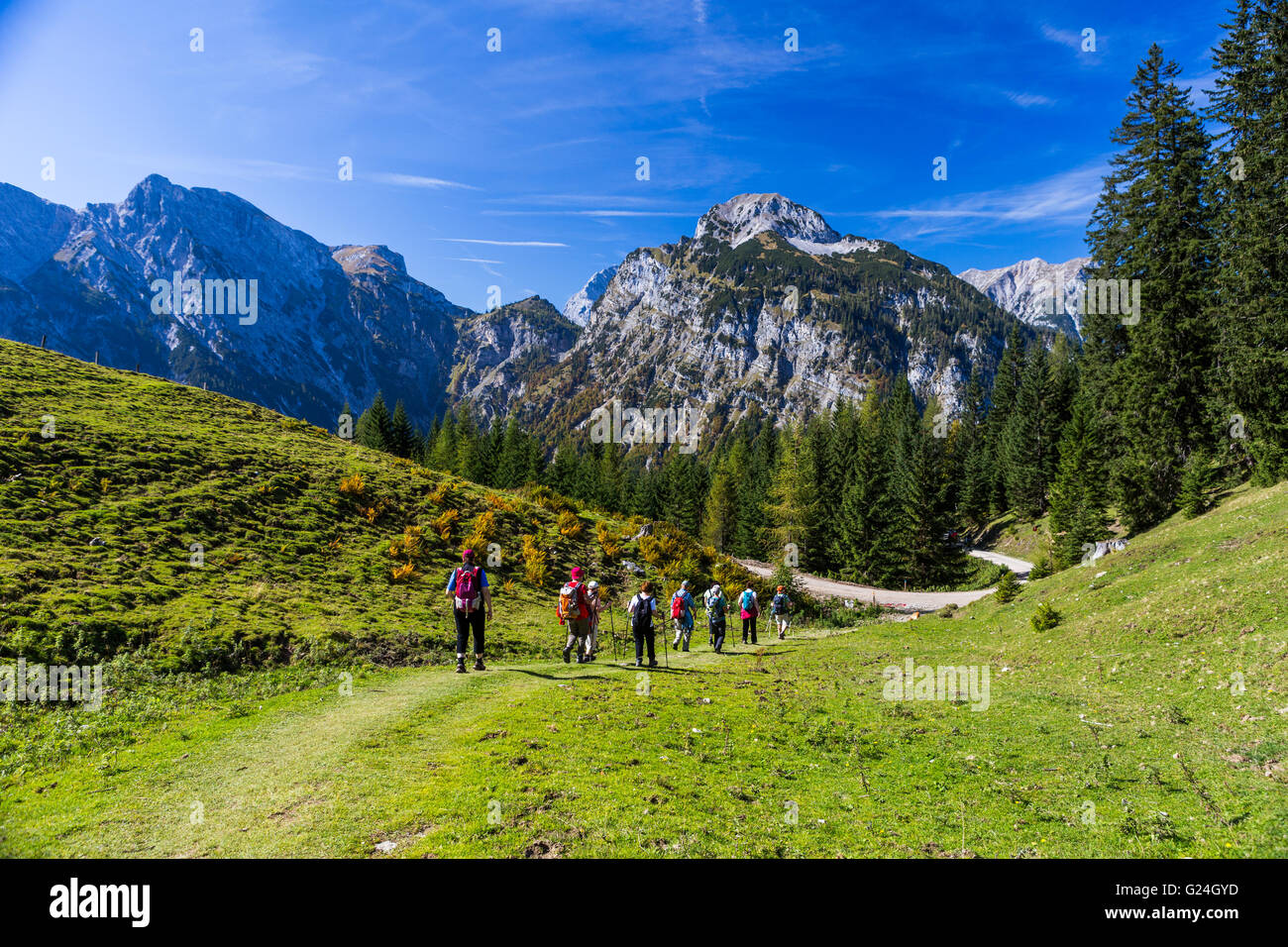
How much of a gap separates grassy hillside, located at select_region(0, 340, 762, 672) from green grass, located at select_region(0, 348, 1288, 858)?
1.58m

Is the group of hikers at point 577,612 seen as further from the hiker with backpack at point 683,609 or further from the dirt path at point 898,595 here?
the dirt path at point 898,595

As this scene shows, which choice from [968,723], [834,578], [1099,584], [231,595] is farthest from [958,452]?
[231,595]

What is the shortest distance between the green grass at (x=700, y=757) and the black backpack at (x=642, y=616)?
4.34 feet

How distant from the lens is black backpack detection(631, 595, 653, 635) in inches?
712

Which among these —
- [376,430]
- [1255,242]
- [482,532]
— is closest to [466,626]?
[482,532]

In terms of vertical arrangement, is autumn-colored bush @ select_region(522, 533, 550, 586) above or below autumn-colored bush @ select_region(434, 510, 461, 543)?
below

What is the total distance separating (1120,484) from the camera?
3447 cm

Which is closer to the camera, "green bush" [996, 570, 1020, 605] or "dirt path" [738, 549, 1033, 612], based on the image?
"green bush" [996, 570, 1020, 605]

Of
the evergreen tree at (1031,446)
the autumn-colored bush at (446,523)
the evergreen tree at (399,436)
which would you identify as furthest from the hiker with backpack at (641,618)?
the evergreen tree at (399,436)

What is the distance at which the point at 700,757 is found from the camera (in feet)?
32.5

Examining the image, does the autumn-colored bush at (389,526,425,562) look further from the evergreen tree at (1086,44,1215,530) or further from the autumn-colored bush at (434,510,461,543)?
the evergreen tree at (1086,44,1215,530)

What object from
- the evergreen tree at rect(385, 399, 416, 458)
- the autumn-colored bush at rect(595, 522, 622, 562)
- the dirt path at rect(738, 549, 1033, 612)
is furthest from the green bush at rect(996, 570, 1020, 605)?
the evergreen tree at rect(385, 399, 416, 458)
